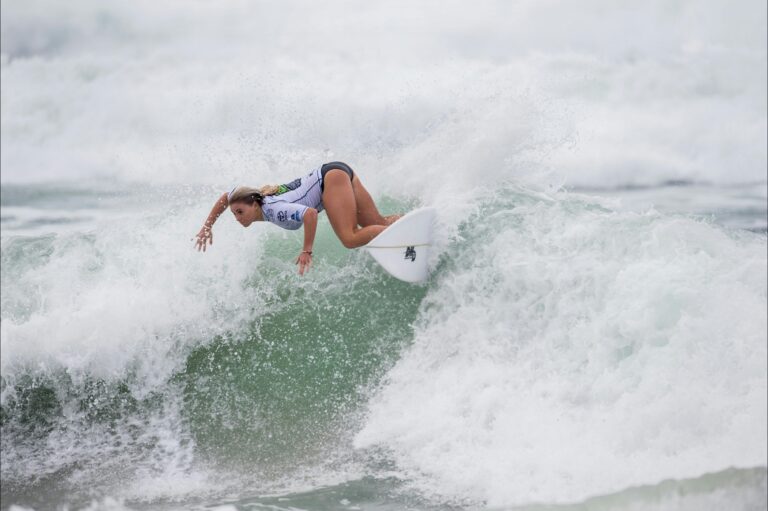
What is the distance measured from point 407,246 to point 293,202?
732 millimetres

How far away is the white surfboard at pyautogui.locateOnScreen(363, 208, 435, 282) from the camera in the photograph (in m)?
3.99

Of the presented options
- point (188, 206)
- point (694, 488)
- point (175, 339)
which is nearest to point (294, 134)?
point (188, 206)

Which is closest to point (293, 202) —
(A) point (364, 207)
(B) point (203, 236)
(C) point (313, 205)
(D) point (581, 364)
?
(C) point (313, 205)

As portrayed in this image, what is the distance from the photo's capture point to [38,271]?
501cm

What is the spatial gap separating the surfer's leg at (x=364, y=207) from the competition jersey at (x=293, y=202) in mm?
209

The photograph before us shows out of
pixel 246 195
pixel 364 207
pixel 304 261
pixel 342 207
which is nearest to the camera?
pixel 304 261

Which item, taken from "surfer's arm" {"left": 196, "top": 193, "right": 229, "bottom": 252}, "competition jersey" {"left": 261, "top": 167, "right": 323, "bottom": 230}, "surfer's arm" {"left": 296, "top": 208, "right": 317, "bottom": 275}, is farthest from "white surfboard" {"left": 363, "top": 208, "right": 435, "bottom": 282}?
"surfer's arm" {"left": 196, "top": 193, "right": 229, "bottom": 252}

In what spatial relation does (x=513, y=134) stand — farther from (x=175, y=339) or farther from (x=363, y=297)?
(x=175, y=339)

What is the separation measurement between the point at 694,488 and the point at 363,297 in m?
2.22

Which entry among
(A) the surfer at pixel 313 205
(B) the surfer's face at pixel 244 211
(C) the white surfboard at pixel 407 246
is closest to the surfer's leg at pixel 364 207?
(A) the surfer at pixel 313 205

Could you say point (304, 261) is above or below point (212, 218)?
below

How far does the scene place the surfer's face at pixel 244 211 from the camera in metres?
3.64

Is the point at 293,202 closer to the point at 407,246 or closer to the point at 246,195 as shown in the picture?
the point at 246,195

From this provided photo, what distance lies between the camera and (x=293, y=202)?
3.84m
